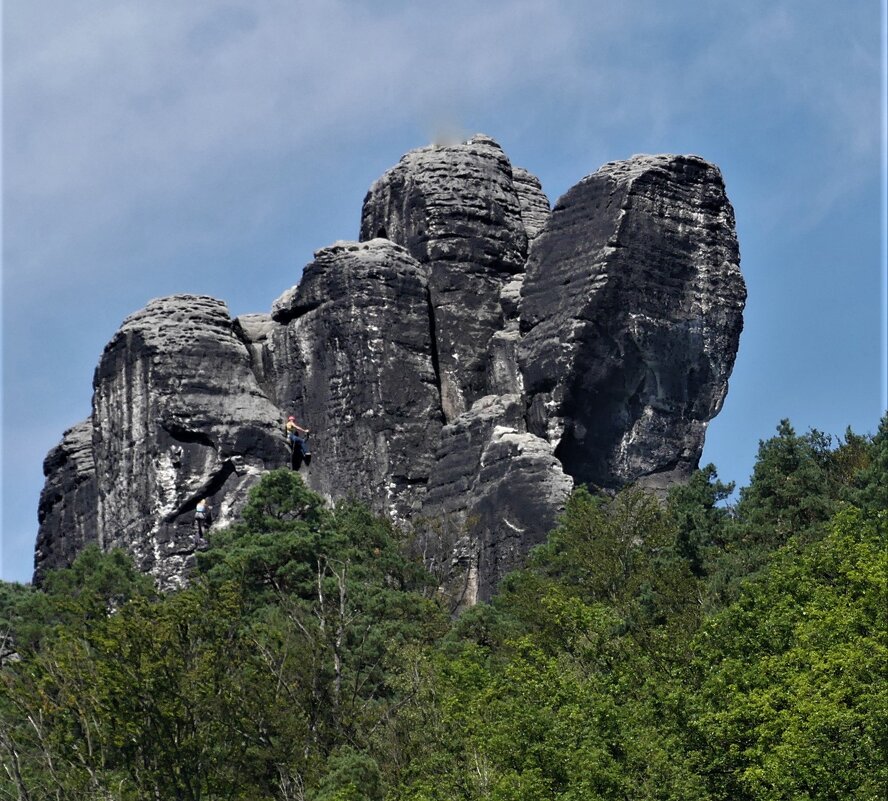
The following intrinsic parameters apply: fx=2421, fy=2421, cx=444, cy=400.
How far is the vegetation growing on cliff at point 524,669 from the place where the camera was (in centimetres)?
3903

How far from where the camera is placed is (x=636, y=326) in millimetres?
66250

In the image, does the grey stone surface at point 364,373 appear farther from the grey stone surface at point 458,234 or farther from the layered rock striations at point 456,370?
the grey stone surface at point 458,234

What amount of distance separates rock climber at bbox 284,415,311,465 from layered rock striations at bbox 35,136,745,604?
1.11 ft

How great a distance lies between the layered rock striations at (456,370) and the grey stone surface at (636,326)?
0.18 ft

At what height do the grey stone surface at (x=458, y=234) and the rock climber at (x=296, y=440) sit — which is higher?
the grey stone surface at (x=458, y=234)

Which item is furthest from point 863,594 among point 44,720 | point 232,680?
point 44,720

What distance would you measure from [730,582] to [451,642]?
236 inches

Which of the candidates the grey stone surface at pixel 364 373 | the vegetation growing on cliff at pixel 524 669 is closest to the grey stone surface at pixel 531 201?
the grey stone surface at pixel 364 373

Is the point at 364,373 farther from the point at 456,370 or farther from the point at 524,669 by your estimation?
the point at 524,669

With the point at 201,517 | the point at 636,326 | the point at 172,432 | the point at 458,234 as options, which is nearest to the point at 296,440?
the point at 172,432

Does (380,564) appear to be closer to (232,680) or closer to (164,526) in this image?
(164,526)

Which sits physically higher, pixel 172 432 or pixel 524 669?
pixel 172 432

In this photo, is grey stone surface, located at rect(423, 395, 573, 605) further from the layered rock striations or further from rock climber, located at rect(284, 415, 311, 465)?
rock climber, located at rect(284, 415, 311, 465)

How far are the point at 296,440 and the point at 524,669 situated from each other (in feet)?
86.5
